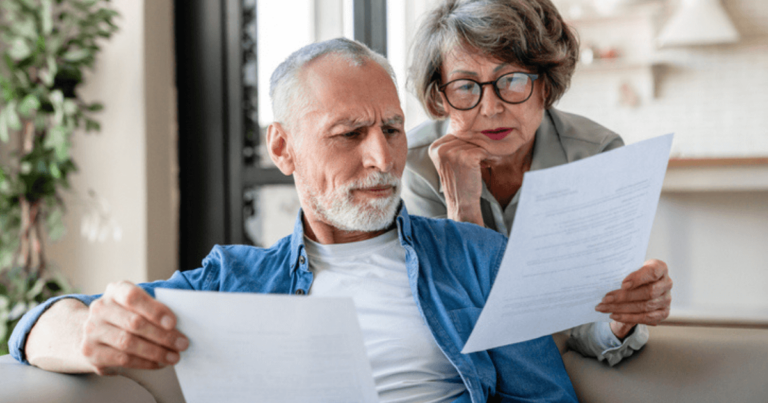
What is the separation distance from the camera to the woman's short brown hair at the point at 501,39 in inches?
57.1

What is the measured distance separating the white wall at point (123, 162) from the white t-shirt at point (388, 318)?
5.82 ft

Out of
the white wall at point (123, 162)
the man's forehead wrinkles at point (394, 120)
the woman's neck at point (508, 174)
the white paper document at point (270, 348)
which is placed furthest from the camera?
the white wall at point (123, 162)

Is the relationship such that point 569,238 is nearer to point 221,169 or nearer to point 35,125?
point 35,125

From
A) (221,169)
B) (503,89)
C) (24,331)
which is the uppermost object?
(503,89)

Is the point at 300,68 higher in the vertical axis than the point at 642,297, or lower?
higher

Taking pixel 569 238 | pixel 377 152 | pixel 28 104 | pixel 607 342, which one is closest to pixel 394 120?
pixel 377 152

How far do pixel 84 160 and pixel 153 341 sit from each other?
223 cm

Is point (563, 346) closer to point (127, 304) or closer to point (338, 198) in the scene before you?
point (338, 198)

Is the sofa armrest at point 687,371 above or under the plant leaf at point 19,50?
under

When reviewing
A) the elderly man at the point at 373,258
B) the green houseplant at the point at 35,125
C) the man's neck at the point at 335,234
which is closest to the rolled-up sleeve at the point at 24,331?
the elderly man at the point at 373,258

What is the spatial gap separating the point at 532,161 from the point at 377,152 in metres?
0.59

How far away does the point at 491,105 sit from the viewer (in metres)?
1.44

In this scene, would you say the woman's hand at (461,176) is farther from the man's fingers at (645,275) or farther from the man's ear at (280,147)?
the man's fingers at (645,275)

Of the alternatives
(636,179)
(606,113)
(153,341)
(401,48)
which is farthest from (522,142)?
(606,113)
